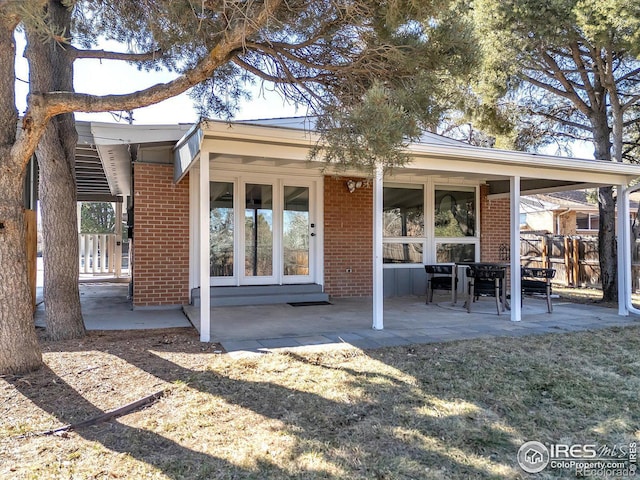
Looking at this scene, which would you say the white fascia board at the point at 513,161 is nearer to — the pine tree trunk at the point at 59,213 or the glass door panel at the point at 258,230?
Result: the glass door panel at the point at 258,230

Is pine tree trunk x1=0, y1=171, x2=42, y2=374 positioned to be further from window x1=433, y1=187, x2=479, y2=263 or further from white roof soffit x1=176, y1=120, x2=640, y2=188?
window x1=433, y1=187, x2=479, y2=263

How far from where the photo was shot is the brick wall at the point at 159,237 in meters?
7.28

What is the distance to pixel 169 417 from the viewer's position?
321 cm

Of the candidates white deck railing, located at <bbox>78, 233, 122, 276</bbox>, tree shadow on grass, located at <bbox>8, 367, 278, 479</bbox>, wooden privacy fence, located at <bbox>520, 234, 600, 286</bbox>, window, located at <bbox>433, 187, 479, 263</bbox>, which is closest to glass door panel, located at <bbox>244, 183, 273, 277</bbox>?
window, located at <bbox>433, 187, 479, 263</bbox>

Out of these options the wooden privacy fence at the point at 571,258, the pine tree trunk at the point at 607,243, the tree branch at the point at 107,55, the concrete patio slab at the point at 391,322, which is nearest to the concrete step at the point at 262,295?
the concrete patio slab at the point at 391,322

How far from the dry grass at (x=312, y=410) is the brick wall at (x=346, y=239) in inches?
154

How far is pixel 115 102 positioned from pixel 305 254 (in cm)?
518

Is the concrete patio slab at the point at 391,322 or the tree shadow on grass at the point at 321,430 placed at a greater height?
the concrete patio slab at the point at 391,322

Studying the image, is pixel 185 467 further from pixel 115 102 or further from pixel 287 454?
pixel 115 102

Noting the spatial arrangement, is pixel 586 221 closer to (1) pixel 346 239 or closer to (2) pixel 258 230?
(1) pixel 346 239

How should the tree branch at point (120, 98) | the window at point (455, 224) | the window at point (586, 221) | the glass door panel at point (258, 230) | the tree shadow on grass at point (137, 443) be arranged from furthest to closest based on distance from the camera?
1. the window at point (586, 221)
2. the window at point (455, 224)
3. the glass door panel at point (258, 230)
4. the tree branch at point (120, 98)
5. the tree shadow on grass at point (137, 443)

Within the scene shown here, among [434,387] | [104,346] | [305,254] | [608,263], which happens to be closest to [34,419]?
[104,346]

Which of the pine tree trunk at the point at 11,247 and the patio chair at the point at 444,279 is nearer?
the pine tree trunk at the point at 11,247

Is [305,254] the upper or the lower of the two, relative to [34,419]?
upper
